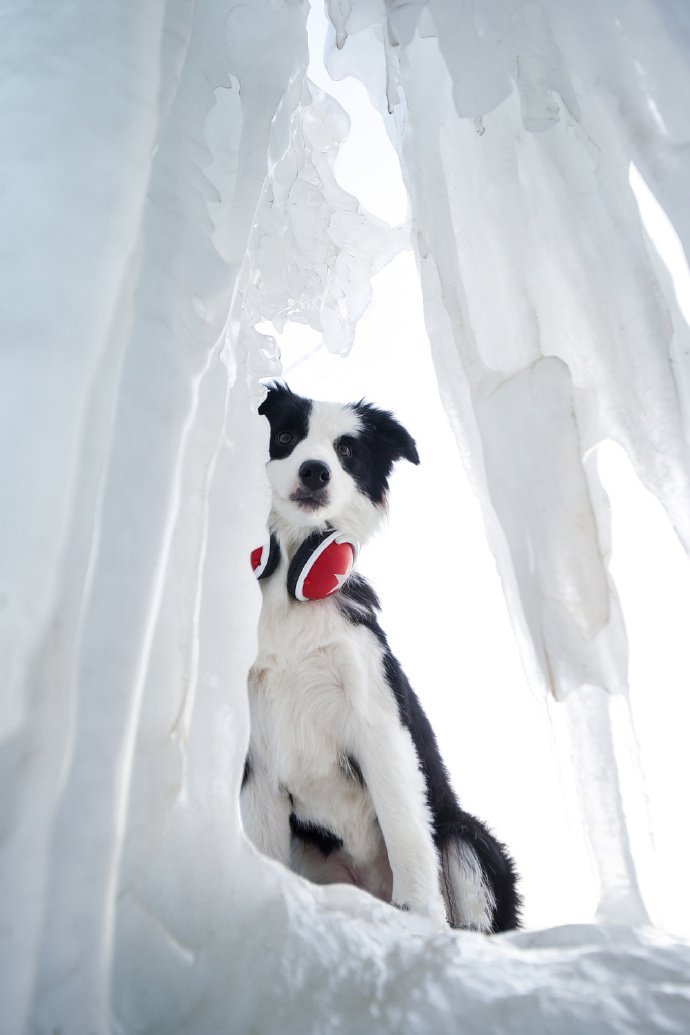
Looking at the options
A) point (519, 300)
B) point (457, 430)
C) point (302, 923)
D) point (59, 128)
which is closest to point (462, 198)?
point (519, 300)

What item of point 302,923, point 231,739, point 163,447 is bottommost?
point 302,923

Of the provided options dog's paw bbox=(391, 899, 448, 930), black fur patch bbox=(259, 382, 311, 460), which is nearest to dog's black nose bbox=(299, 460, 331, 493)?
black fur patch bbox=(259, 382, 311, 460)

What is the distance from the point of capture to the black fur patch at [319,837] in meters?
1.66

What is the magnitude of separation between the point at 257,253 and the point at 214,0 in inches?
14.3

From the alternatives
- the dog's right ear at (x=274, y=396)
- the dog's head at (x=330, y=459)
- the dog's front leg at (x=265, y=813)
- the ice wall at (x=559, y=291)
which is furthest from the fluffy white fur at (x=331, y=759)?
the ice wall at (x=559, y=291)

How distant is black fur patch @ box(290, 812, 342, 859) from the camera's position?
5.45ft

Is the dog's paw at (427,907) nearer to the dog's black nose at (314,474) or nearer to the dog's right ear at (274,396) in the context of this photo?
the dog's black nose at (314,474)

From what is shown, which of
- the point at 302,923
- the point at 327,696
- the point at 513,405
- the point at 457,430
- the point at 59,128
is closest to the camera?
the point at 302,923

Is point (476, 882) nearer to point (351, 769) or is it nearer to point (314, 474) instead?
point (351, 769)

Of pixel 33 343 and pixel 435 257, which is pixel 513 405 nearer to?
pixel 435 257

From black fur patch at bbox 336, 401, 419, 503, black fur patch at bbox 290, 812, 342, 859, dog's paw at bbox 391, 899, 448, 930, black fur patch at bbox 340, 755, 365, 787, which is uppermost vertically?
black fur patch at bbox 336, 401, 419, 503

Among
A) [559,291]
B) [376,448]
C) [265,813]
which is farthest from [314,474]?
[559,291]

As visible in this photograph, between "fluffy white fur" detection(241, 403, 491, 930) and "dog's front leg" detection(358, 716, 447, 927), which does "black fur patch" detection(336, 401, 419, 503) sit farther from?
"dog's front leg" detection(358, 716, 447, 927)

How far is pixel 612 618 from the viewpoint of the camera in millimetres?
878
